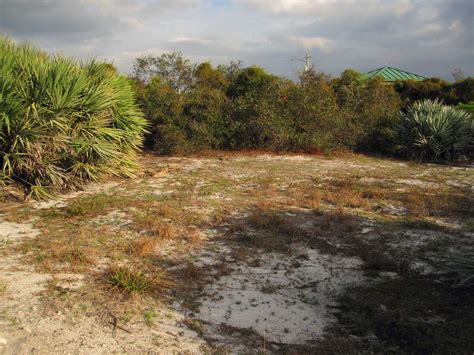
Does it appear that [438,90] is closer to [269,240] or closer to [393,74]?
[393,74]

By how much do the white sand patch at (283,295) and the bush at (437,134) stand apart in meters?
8.41

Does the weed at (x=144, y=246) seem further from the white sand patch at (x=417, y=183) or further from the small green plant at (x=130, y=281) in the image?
the white sand patch at (x=417, y=183)

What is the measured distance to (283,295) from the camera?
15.1ft

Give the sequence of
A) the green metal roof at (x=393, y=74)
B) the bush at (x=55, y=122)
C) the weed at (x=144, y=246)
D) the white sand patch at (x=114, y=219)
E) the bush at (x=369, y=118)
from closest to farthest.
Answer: the weed at (x=144, y=246) → the white sand patch at (x=114, y=219) → the bush at (x=55, y=122) → the bush at (x=369, y=118) → the green metal roof at (x=393, y=74)

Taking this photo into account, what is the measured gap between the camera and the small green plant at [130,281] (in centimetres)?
439

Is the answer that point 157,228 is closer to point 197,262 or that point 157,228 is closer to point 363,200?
point 197,262

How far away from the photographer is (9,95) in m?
7.29

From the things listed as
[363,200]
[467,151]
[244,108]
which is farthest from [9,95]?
[467,151]

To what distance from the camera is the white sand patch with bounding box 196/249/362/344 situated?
4.07 meters

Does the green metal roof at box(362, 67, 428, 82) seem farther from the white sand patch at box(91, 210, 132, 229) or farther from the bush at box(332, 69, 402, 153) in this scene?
the white sand patch at box(91, 210, 132, 229)

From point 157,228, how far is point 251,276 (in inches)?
68.5

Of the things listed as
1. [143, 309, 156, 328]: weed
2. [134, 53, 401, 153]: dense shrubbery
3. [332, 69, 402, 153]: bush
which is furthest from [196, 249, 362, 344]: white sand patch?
[332, 69, 402, 153]: bush

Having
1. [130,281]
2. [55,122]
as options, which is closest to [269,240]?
[130,281]

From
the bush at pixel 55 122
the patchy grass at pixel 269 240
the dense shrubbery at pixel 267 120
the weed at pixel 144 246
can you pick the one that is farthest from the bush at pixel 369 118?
the weed at pixel 144 246
